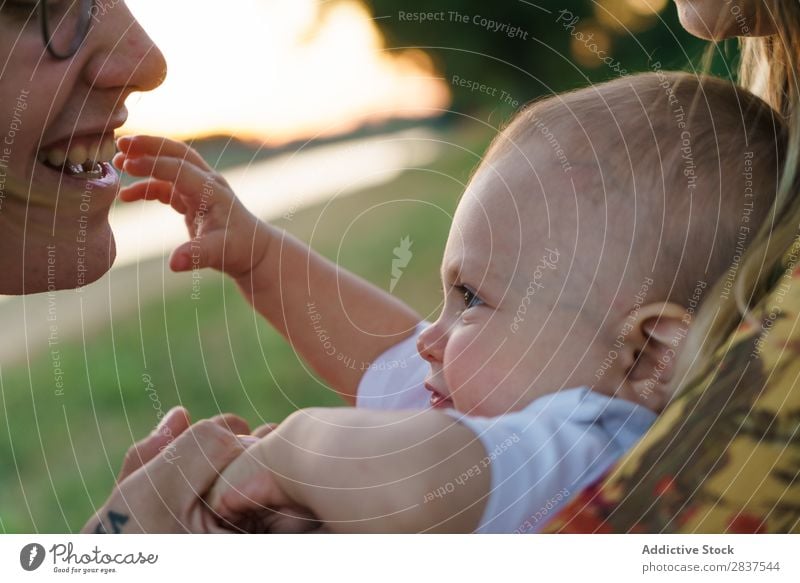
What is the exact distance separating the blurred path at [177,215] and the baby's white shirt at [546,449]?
33 cm

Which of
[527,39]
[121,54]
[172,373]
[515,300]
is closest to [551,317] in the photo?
[515,300]

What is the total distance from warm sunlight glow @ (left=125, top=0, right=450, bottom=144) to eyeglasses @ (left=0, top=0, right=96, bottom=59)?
0.22ft

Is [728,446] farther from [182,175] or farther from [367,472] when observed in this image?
[182,175]

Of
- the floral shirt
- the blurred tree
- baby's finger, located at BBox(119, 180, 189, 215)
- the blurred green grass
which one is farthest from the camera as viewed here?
the blurred green grass

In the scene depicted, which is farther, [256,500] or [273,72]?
[273,72]

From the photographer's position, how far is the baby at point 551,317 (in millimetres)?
630

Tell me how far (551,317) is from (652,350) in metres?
0.07

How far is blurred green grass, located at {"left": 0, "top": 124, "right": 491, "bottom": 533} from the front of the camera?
1.21 meters

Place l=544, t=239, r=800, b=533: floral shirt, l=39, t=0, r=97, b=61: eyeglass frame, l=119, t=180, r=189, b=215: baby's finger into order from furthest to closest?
l=119, t=180, r=189, b=215: baby's finger, l=39, t=0, r=97, b=61: eyeglass frame, l=544, t=239, r=800, b=533: floral shirt

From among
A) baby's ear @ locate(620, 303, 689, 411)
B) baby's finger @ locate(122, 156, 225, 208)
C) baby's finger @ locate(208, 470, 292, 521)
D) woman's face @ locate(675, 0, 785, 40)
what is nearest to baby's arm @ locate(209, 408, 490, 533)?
baby's finger @ locate(208, 470, 292, 521)

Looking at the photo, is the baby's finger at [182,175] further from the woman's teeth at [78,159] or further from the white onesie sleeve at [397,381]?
the white onesie sleeve at [397,381]

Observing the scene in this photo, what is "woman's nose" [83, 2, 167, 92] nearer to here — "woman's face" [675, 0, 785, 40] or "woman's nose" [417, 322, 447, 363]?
"woman's nose" [417, 322, 447, 363]

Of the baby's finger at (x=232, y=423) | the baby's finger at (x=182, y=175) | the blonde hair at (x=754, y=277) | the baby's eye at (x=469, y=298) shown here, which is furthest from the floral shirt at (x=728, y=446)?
the baby's finger at (x=182, y=175)

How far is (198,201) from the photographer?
79cm
